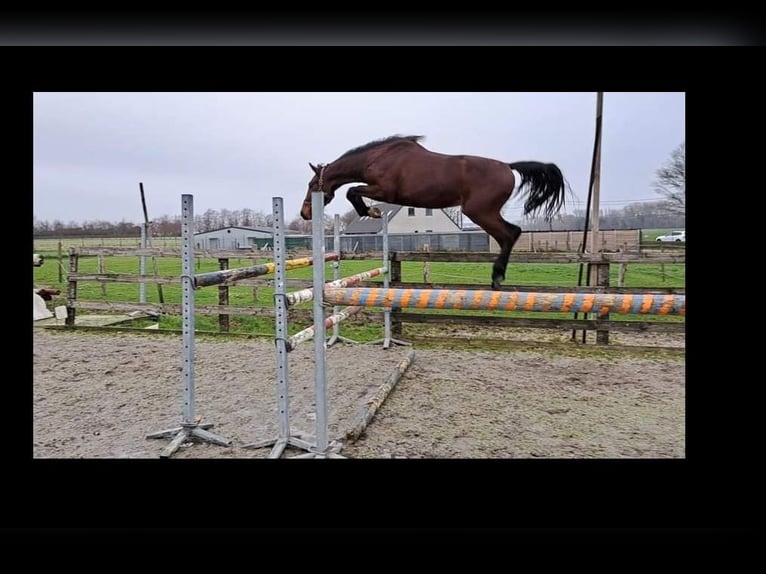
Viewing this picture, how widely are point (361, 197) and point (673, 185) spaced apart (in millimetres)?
1483

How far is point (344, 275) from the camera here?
4.38 m

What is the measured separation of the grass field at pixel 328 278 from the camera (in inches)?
131

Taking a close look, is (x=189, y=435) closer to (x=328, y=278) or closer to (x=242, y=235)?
(x=242, y=235)

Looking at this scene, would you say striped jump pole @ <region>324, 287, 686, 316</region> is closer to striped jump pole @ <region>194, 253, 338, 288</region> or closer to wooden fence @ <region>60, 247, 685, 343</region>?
striped jump pole @ <region>194, 253, 338, 288</region>

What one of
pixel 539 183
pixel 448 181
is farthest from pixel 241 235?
pixel 539 183

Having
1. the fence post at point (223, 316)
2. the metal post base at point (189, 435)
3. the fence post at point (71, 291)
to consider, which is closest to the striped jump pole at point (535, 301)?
the metal post base at point (189, 435)

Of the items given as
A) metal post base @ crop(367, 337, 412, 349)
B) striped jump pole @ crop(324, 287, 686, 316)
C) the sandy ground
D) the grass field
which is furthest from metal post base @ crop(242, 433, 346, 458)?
metal post base @ crop(367, 337, 412, 349)

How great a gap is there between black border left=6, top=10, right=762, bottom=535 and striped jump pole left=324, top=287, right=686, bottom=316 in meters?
0.37

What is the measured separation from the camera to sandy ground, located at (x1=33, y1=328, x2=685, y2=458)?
1836 millimetres
